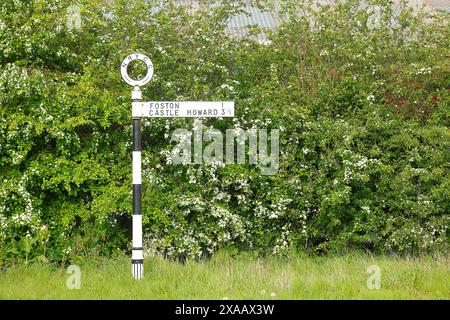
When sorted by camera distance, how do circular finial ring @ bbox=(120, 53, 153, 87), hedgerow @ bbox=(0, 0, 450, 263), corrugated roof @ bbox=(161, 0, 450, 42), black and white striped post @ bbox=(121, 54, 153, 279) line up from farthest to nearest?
corrugated roof @ bbox=(161, 0, 450, 42) < hedgerow @ bbox=(0, 0, 450, 263) < circular finial ring @ bbox=(120, 53, 153, 87) < black and white striped post @ bbox=(121, 54, 153, 279)

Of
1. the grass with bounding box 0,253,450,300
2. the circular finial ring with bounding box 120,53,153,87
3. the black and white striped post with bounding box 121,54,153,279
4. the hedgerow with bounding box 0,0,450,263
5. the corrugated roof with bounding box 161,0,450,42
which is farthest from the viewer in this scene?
the corrugated roof with bounding box 161,0,450,42

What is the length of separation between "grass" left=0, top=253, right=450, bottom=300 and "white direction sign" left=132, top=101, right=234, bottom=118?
2.04 m

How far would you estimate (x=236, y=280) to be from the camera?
23.9 feet

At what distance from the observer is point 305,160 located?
31.8 ft

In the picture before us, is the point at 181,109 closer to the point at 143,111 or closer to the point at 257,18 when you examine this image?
the point at 143,111

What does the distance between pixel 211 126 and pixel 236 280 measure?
117 inches

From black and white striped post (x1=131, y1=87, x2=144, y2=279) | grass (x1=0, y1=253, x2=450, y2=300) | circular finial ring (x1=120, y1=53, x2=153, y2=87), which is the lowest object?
grass (x1=0, y1=253, x2=450, y2=300)

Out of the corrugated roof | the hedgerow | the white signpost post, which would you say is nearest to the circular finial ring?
the white signpost post

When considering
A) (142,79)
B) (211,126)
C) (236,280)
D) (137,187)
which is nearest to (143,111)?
(142,79)

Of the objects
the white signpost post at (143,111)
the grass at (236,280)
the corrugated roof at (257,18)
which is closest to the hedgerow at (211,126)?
the grass at (236,280)

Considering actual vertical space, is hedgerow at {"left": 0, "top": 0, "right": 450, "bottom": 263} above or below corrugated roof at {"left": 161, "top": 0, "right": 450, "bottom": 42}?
below

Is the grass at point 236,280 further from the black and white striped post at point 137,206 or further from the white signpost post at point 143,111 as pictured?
the white signpost post at point 143,111

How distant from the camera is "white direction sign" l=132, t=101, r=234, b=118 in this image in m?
7.70

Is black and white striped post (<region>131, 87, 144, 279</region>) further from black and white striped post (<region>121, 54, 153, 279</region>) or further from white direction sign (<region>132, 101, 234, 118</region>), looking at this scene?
white direction sign (<region>132, 101, 234, 118</region>)
